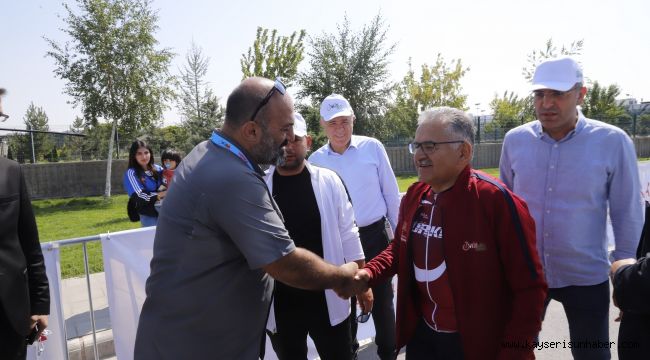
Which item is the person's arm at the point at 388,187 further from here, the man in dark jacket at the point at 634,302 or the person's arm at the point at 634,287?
the person's arm at the point at 634,287

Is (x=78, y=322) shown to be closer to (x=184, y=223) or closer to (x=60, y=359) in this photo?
(x=60, y=359)

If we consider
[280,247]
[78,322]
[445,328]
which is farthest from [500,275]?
[78,322]

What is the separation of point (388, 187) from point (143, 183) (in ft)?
11.9

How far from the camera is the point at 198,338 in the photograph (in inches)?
76.2

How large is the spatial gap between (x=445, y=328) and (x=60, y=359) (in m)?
2.98

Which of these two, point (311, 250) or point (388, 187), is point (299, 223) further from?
point (388, 187)

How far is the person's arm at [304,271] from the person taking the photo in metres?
1.89

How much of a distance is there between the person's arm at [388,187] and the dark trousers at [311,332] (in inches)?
54.7

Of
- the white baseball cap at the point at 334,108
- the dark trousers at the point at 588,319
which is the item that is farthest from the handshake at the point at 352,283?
the white baseball cap at the point at 334,108

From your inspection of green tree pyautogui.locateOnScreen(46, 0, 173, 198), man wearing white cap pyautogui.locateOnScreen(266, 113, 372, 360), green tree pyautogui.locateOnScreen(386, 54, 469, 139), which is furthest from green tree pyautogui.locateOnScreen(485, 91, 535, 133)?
man wearing white cap pyautogui.locateOnScreen(266, 113, 372, 360)

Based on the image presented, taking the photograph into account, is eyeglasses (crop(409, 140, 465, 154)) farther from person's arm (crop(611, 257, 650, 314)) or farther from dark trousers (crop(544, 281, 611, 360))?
dark trousers (crop(544, 281, 611, 360))

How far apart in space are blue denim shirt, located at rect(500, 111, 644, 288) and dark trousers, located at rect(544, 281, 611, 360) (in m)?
A: 0.06

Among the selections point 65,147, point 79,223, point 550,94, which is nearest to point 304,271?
point 550,94

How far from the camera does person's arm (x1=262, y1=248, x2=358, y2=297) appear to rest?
189 centimetres
